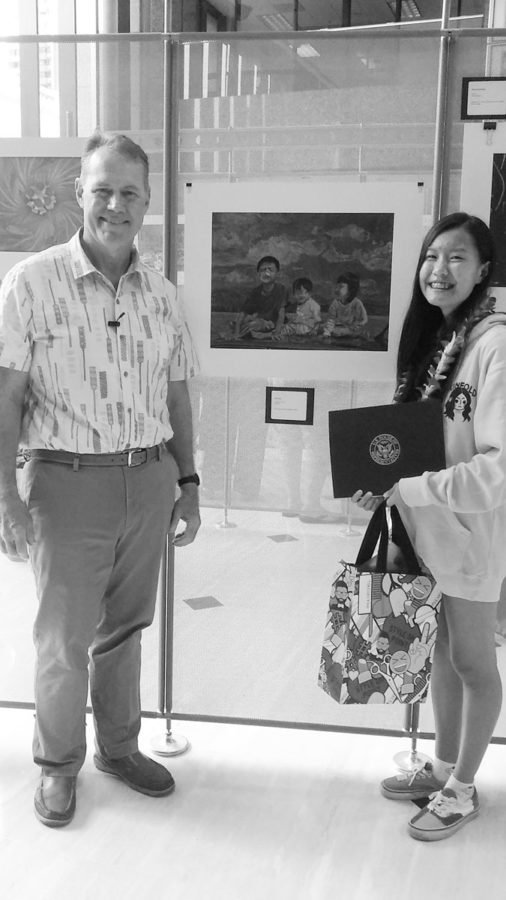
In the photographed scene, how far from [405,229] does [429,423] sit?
70 cm

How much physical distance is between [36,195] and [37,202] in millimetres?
21

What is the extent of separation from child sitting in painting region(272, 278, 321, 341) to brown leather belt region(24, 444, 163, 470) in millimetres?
610

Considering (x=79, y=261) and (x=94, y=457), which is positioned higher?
(x=79, y=261)

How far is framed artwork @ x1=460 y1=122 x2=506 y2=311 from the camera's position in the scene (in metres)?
2.29

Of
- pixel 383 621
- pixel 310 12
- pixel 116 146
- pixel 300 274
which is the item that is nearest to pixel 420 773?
pixel 383 621

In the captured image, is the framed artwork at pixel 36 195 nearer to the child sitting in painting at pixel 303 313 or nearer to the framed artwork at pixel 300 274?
the framed artwork at pixel 300 274

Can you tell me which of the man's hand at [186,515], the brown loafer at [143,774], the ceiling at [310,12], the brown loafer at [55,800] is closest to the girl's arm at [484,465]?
the man's hand at [186,515]

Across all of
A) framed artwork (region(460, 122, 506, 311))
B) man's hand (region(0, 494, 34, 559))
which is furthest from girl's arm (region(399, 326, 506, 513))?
man's hand (region(0, 494, 34, 559))

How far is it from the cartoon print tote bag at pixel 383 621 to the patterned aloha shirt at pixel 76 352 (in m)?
0.66

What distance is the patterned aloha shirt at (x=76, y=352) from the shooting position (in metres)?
2.03

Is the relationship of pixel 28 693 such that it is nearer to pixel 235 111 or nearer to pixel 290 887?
pixel 290 887

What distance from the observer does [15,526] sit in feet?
6.55

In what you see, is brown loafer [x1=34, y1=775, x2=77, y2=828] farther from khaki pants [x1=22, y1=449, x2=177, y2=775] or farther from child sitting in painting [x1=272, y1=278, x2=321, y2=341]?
child sitting in painting [x1=272, y1=278, x2=321, y2=341]

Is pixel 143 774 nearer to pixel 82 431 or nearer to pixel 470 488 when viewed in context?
pixel 82 431
